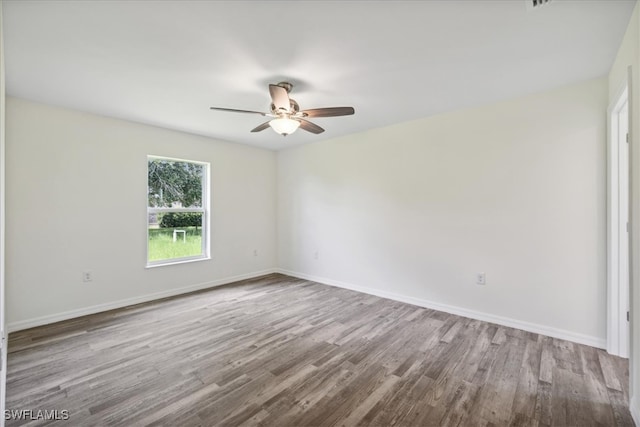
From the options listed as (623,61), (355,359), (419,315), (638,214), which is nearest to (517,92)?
(623,61)

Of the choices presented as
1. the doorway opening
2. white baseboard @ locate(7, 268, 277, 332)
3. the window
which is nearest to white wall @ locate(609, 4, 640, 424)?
the doorway opening

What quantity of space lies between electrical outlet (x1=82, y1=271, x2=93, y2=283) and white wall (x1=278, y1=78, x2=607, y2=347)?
3.16 m

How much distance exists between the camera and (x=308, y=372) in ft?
7.06

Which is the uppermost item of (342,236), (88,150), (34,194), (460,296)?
(88,150)

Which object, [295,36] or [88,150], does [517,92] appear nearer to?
[295,36]

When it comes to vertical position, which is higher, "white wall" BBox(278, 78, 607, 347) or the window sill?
"white wall" BBox(278, 78, 607, 347)

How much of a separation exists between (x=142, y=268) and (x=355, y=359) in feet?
10.1

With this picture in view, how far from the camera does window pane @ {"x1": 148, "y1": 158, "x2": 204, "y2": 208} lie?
3980 mm

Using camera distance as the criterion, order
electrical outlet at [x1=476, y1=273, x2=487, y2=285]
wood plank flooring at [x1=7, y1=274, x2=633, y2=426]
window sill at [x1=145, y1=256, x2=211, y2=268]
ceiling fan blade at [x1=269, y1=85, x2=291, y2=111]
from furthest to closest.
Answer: window sill at [x1=145, y1=256, x2=211, y2=268] → electrical outlet at [x1=476, y1=273, x2=487, y2=285] → ceiling fan blade at [x1=269, y1=85, x2=291, y2=111] → wood plank flooring at [x1=7, y1=274, x2=633, y2=426]

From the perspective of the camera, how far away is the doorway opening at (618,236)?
2.29m

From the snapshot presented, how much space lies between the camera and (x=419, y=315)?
3.29 meters

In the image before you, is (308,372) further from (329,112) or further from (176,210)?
(176,210)

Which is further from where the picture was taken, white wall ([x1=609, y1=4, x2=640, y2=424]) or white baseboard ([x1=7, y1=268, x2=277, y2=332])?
white baseboard ([x1=7, y1=268, x2=277, y2=332])

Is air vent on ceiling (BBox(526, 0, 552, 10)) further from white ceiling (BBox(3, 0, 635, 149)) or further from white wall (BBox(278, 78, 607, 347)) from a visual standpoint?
white wall (BBox(278, 78, 607, 347))
